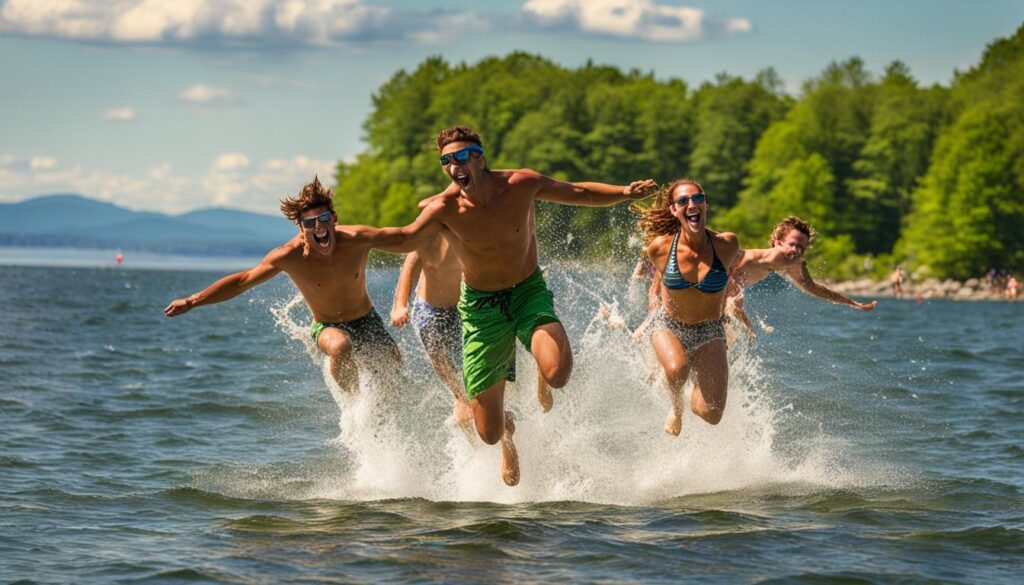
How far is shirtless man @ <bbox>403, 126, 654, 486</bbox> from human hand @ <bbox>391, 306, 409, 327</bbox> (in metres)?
0.98

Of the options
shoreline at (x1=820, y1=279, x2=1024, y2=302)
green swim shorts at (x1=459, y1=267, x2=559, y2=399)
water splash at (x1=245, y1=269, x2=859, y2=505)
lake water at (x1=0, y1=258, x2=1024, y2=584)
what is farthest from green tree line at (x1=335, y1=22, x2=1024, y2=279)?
green swim shorts at (x1=459, y1=267, x2=559, y2=399)

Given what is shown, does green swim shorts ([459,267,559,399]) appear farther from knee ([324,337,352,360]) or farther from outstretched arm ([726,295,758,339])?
outstretched arm ([726,295,758,339])

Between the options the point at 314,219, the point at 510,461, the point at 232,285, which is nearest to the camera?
the point at 232,285

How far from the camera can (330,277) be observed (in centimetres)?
1204

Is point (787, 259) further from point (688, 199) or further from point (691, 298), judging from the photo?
point (688, 199)

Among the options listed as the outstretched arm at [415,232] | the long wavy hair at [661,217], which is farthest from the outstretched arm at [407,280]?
the long wavy hair at [661,217]

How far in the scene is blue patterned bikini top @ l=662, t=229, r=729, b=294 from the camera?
39.2ft

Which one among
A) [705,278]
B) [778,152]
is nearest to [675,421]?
[705,278]

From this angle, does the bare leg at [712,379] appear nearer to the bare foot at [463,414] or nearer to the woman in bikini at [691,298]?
the woman in bikini at [691,298]

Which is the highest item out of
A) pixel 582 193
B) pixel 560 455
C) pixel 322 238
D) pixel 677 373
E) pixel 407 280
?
pixel 582 193

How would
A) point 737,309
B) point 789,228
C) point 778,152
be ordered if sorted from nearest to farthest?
point 789,228 → point 737,309 → point 778,152

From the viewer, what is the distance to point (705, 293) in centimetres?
1205

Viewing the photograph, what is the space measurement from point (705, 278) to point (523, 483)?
7.25 feet

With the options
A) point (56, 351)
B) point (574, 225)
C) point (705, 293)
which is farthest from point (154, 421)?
point (574, 225)
